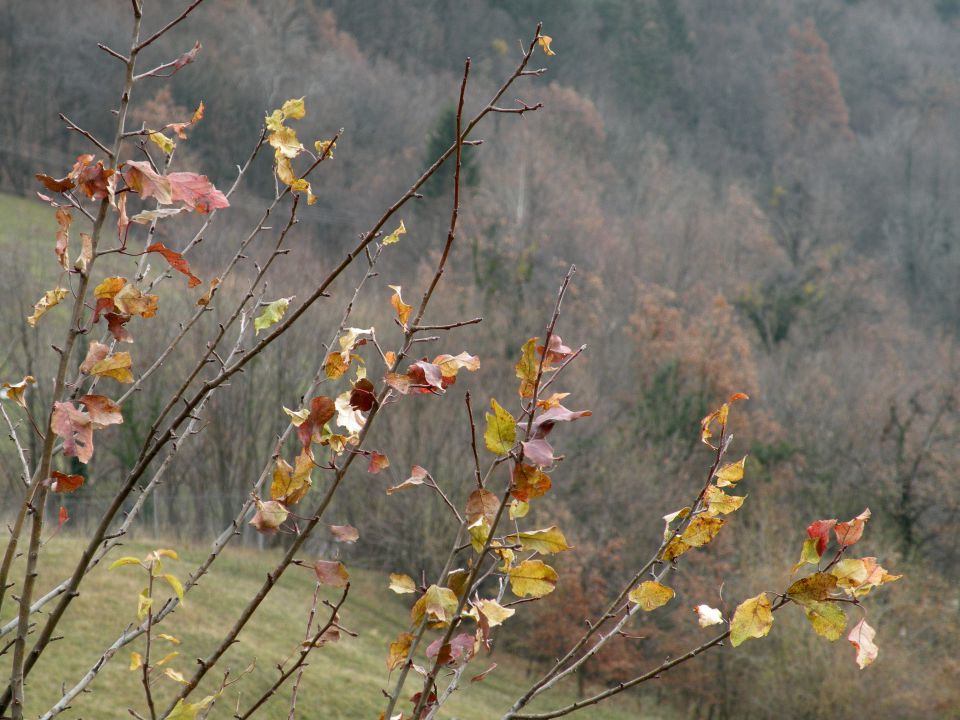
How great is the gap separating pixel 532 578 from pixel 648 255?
29432 millimetres

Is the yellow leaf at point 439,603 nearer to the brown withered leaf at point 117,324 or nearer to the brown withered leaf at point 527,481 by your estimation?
the brown withered leaf at point 527,481

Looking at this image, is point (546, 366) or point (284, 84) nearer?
point (546, 366)

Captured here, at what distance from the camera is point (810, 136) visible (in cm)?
4341

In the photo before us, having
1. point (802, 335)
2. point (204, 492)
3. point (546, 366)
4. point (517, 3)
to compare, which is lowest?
point (204, 492)

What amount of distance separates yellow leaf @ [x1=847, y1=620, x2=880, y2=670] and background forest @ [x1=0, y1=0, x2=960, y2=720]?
1.83 metres

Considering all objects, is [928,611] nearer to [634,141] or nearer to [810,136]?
[634,141]

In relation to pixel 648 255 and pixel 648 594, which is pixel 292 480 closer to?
pixel 648 594

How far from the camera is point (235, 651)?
11469 mm

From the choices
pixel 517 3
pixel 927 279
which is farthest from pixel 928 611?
pixel 517 3

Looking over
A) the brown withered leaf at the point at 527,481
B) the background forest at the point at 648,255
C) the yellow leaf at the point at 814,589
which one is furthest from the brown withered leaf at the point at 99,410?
the background forest at the point at 648,255

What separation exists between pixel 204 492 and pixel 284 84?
19382 mm

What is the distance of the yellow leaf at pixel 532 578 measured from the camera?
1.23m

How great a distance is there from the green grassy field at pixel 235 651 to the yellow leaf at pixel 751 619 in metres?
7.31

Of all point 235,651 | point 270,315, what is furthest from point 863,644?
point 235,651
